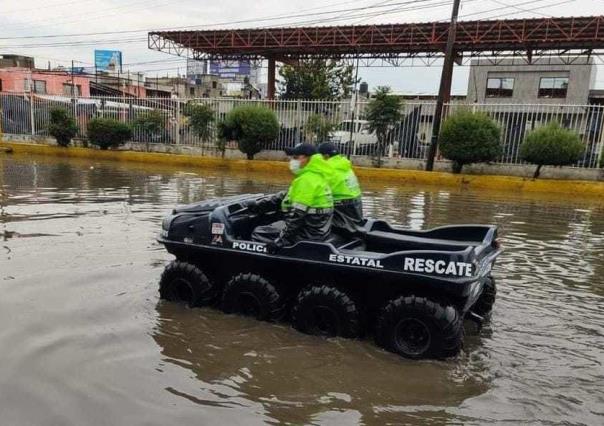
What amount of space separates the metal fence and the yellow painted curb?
1.63 meters

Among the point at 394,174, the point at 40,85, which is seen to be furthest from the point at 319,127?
the point at 40,85

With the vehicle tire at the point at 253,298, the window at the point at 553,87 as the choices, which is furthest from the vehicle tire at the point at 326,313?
the window at the point at 553,87

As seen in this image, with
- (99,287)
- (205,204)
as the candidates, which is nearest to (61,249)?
(99,287)

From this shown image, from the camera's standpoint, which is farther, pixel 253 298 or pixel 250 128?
pixel 250 128

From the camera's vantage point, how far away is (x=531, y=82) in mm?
37688

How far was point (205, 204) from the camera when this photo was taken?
5.40m

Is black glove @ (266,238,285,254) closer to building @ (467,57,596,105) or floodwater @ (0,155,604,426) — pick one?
floodwater @ (0,155,604,426)

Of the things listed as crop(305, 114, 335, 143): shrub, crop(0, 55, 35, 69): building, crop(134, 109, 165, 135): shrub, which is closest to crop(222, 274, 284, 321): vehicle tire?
crop(305, 114, 335, 143): shrub

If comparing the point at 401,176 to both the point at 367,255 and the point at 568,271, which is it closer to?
the point at 568,271

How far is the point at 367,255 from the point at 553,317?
214cm

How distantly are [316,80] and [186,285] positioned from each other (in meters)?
35.5

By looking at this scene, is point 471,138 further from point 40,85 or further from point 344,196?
point 40,85

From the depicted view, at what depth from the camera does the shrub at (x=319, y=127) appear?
19.4m

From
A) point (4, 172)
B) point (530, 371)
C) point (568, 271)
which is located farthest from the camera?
point (4, 172)
